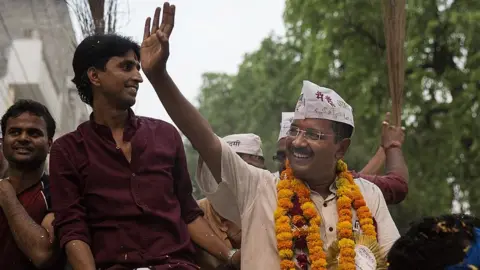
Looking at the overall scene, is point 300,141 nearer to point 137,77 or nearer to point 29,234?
point 137,77

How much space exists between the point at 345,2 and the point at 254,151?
10387 mm

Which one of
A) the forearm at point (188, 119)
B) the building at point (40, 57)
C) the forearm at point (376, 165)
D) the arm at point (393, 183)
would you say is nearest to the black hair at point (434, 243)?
the forearm at point (188, 119)

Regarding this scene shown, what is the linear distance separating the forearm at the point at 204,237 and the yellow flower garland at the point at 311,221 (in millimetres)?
326

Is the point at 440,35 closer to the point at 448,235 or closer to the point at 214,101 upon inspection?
the point at 448,235

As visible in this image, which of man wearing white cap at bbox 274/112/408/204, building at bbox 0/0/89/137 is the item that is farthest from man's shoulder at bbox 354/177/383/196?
building at bbox 0/0/89/137

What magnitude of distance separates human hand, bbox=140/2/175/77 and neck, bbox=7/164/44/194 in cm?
95

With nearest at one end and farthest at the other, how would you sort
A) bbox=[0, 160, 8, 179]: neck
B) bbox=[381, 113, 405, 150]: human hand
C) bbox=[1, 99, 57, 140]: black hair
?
bbox=[1, 99, 57, 140]: black hair → bbox=[0, 160, 8, 179]: neck → bbox=[381, 113, 405, 150]: human hand

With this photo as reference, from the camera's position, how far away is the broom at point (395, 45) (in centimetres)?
561

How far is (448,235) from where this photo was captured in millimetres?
2217

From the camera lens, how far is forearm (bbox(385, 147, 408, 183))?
179 inches

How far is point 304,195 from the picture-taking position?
12.3ft

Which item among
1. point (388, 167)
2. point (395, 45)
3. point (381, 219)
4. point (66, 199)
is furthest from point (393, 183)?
point (66, 199)

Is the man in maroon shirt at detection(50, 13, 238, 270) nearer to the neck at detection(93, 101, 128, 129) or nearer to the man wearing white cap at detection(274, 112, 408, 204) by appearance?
the neck at detection(93, 101, 128, 129)

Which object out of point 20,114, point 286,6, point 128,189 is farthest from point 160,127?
point 286,6
